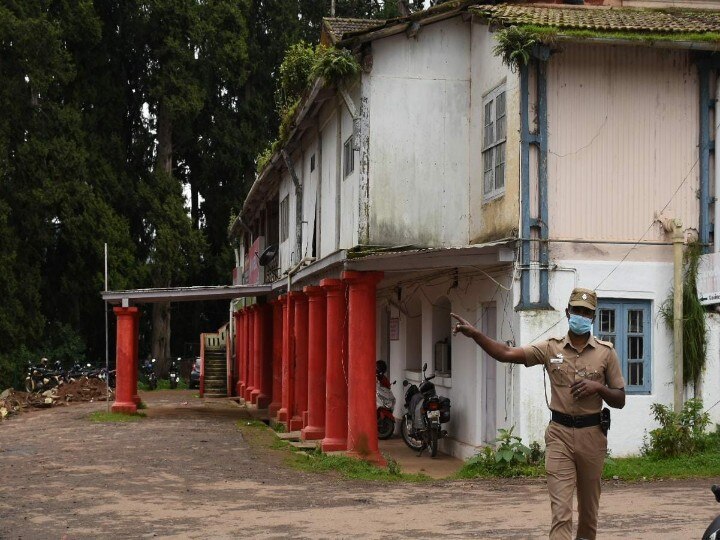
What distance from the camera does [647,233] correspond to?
15.2 m

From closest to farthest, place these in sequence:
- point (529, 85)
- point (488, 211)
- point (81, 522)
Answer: point (81, 522)
point (529, 85)
point (488, 211)

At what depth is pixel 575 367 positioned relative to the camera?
8.05 m

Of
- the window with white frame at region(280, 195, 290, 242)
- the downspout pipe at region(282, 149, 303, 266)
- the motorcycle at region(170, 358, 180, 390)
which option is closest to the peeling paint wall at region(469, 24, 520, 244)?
the downspout pipe at region(282, 149, 303, 266)

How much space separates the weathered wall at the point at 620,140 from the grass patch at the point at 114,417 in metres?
13.8

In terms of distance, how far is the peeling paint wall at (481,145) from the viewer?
1491 cm

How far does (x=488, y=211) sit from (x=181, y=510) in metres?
6.32

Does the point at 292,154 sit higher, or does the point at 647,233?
the point at 292,154

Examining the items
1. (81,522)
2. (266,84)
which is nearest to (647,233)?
(81,522)

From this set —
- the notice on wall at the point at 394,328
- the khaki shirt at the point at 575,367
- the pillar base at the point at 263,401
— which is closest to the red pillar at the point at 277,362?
the pillar base at the point at 263,401

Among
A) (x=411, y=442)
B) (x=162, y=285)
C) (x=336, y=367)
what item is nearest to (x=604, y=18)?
(x=336, y=367)

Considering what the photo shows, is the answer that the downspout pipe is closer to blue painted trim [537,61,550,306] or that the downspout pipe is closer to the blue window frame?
blue painted trim [537,61,550,306]

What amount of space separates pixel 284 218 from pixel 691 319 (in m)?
12.8

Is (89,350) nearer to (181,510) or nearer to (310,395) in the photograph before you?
(310,395)

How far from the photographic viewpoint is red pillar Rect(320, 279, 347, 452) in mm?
17844
